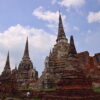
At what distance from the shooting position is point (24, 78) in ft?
171

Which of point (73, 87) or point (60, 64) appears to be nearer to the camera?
point (73, 87)

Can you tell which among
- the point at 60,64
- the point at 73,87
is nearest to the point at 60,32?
the point at 60,64

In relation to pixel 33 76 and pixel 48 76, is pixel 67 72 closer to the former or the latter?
pixel 48 76

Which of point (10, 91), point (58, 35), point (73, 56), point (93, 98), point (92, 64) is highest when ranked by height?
point (58, 35)

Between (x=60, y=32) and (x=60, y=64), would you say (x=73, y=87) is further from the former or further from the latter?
(x=60, y=32)

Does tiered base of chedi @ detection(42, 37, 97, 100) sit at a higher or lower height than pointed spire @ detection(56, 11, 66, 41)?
lower

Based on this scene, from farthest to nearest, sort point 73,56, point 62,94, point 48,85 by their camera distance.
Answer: point 48,85 < point 73,56 < point 62,94

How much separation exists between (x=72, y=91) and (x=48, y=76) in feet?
60.3

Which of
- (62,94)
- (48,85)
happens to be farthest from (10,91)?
(62,94)

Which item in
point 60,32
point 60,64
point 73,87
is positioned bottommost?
point 73,87

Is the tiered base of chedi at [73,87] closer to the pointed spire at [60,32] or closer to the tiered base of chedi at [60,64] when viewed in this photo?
the tiered base of chedi at [60,64]

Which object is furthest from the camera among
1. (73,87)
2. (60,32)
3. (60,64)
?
(60,32)

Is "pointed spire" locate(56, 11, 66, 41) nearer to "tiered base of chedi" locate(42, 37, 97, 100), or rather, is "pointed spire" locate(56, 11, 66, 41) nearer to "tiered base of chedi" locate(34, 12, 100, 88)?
"tiered base of chedi" locate(34, 12, 100, 88)

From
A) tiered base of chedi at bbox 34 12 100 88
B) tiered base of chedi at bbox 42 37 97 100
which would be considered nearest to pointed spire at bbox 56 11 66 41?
tiered base of chedi at bbox 34 12 100 88
